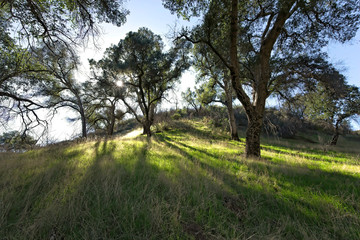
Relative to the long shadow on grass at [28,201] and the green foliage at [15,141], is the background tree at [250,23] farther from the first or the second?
the green foliage at [15,141]

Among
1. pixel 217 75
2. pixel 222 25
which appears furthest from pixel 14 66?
pixel 217 75

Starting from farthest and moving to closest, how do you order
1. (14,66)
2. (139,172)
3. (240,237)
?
(14,66), (139,172), (240,237)

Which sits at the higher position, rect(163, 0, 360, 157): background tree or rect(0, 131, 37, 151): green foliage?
rect(163, 0, 360, 157): background tree

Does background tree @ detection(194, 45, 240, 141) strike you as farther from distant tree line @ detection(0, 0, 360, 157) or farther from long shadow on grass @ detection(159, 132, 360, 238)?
long shadow on grass @ detection(159, 132, 360, 238)

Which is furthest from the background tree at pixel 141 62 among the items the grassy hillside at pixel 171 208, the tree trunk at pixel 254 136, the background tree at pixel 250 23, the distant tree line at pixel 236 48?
the grassy hillside at pixel 171 208

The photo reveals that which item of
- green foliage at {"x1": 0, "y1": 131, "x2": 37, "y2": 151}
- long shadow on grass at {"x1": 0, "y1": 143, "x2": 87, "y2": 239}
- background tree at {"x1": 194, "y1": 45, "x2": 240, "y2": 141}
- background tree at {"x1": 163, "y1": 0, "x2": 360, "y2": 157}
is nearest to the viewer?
long shadow on grass at {"x1": 0, "y1": 143, "x2": 87, "y2": 239}

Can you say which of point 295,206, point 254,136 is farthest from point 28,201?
point 254,136

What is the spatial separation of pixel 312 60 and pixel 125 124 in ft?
117

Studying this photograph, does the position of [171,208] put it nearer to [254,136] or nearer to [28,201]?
[28,201]

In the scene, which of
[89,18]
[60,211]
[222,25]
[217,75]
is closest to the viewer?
[60,211]

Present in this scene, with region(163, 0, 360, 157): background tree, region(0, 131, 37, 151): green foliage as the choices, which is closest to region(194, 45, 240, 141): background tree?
region(163, 0, 360, 157): background tree

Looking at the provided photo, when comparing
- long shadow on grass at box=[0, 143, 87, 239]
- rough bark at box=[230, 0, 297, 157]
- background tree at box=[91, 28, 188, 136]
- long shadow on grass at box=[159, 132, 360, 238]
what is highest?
background tree at box=[91, 28, 188, 136]

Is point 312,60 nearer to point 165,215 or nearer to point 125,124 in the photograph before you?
point 165,215

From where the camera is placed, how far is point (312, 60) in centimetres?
664
